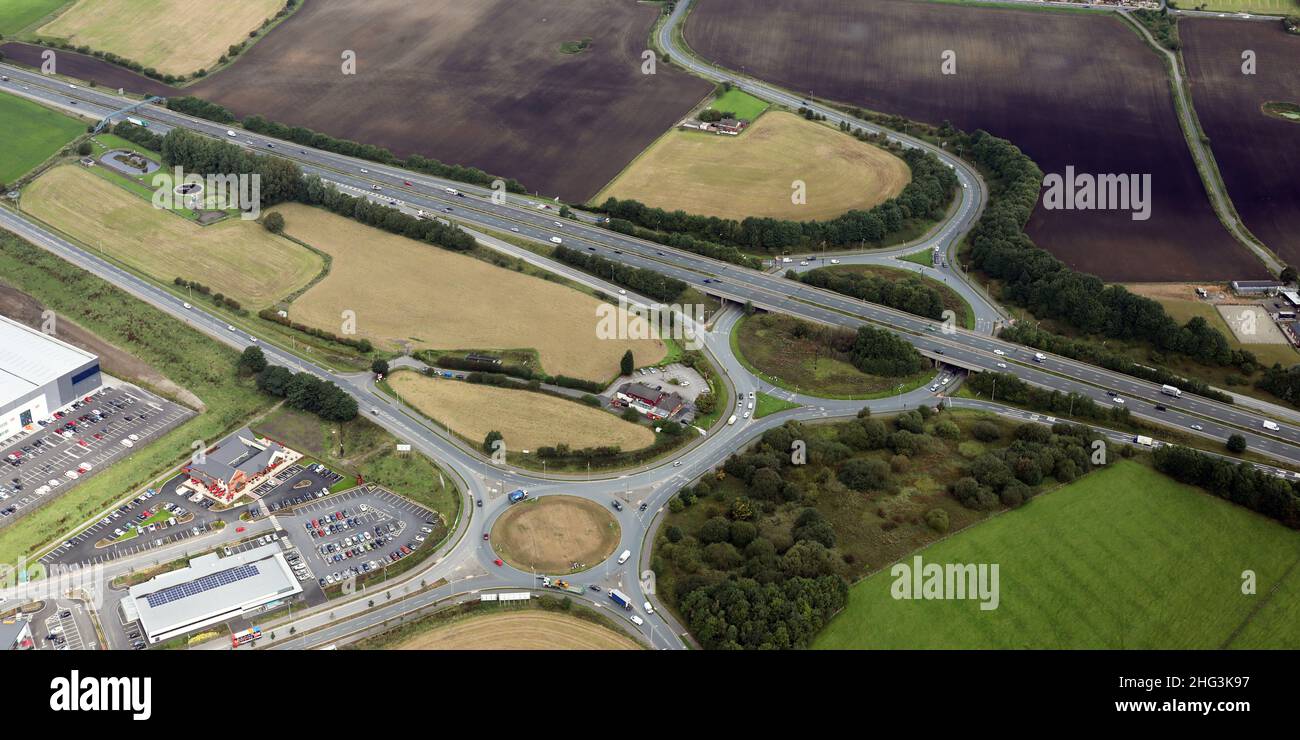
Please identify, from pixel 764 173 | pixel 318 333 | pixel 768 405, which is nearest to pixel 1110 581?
pixel 768 405

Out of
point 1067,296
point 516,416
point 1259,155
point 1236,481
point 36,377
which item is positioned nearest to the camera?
point 1236,481

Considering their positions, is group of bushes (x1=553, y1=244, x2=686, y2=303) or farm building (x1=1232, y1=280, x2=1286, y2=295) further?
farm building (x1=1232, y1=280, x2=1286, y2=295)

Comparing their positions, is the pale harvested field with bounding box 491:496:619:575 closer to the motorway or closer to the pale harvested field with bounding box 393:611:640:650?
the motorway

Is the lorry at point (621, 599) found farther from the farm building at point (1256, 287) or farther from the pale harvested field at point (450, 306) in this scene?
the farm building at point (1256, 287)

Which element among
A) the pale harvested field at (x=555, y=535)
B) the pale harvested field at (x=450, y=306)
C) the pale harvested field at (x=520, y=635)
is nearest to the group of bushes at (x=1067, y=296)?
the pale harvested field at (x=450, y=306)

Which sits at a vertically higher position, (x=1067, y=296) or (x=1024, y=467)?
(x=1067, y=296)

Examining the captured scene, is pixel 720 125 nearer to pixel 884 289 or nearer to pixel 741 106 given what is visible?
pixel 741 106

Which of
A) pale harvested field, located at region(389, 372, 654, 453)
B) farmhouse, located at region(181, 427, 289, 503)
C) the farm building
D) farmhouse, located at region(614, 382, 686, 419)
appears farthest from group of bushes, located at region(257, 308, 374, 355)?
the farm building
